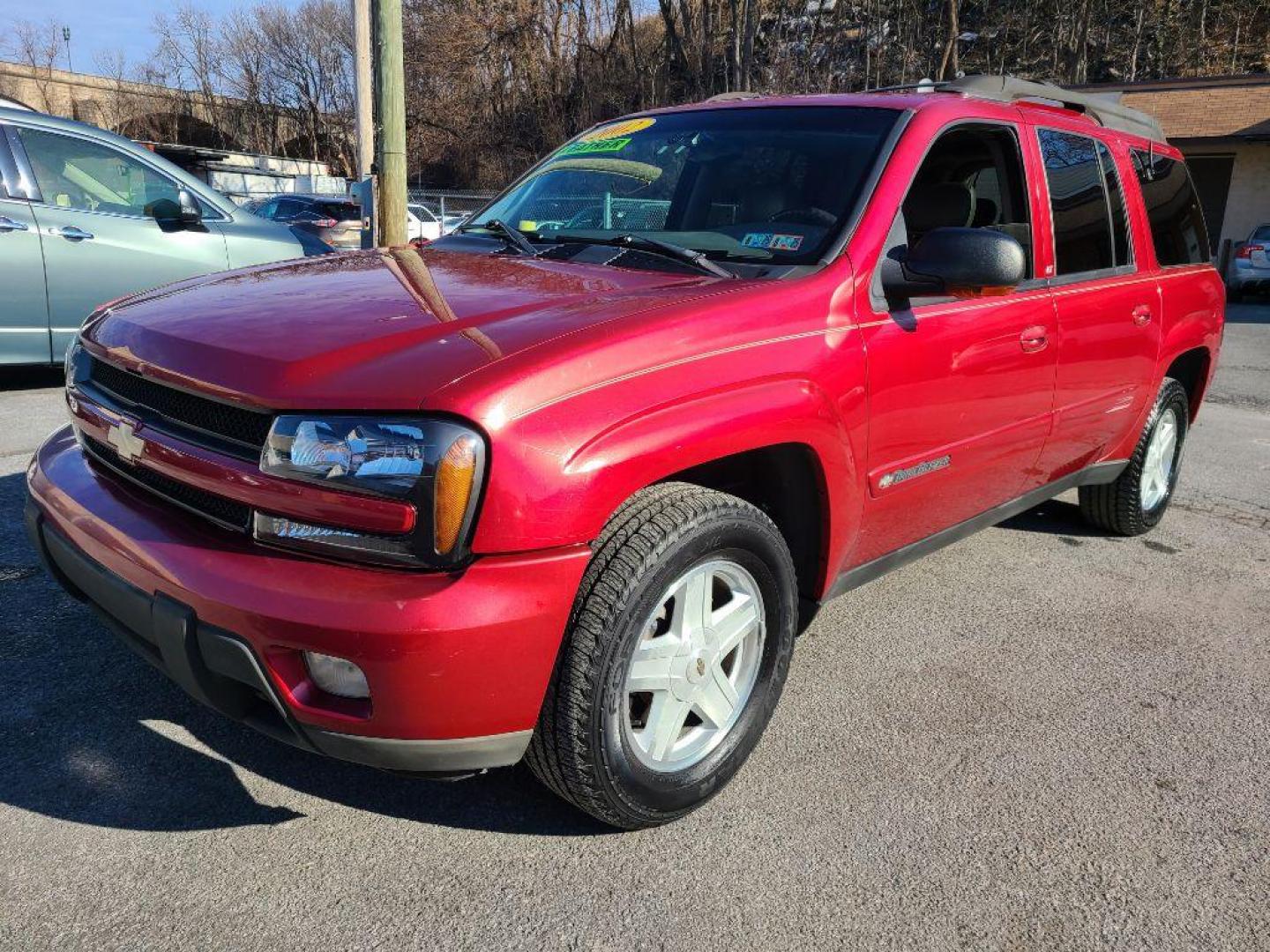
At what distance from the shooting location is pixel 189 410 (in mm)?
2180

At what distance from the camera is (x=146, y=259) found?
6.60 meters

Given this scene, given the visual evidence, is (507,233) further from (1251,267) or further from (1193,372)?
(1251,267)

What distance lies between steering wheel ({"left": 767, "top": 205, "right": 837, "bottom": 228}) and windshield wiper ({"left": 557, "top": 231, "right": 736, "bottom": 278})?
271mm

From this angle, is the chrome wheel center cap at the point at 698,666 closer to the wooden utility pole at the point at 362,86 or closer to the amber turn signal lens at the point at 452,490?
the amber turn signal lens at the point at 452,490

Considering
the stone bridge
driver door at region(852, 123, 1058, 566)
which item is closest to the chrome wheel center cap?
driver door at region(852, 123, 1058, 566)

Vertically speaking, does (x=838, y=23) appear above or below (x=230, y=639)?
above

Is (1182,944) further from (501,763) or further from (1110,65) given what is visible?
(1110,65)

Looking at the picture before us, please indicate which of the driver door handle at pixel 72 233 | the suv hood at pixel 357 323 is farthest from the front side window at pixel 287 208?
the suv hood at pixel 357 323

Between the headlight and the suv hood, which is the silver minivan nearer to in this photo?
the suv hood

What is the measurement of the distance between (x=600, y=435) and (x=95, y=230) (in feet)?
18.8

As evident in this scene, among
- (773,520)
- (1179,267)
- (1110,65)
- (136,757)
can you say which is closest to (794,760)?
(773,520)

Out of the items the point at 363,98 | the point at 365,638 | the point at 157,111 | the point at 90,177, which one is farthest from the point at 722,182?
the point at 157,111

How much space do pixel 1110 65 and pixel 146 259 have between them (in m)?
37.9

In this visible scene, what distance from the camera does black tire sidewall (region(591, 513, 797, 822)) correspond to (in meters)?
2.09
